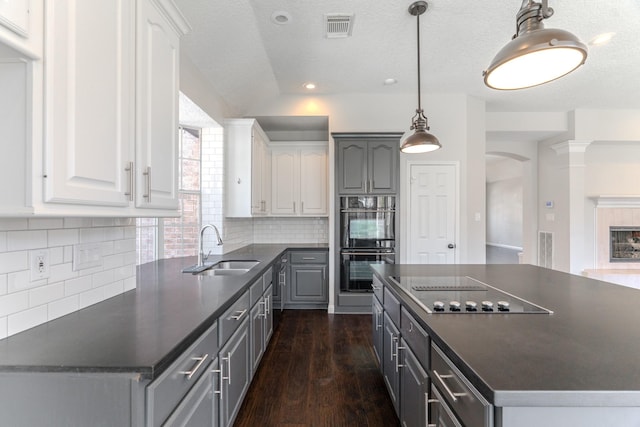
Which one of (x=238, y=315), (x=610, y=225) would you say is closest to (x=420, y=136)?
(x=238, y=315)

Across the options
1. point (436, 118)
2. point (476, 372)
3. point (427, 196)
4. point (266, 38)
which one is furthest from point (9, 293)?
point (436, 118)

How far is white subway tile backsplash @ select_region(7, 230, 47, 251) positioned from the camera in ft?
3.67

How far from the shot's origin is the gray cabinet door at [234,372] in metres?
1.62

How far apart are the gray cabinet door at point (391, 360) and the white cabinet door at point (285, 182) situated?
9.16ft

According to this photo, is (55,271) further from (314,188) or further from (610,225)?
(610,225)

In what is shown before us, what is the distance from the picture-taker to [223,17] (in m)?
2.43

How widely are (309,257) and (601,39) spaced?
12.8 ft

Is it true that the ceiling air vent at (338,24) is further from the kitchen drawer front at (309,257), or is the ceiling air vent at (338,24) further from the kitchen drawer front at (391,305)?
the kitchen drawer front at (309,257)

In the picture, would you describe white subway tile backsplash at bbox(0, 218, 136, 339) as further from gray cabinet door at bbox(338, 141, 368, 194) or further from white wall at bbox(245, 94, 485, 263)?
white wall at bbox(245, 94, 485, 263)

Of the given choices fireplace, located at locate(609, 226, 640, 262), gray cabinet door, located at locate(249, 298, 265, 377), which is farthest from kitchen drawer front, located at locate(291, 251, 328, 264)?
fireplace, located at locate(609, 226, 640, 262)

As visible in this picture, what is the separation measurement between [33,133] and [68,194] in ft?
0.64

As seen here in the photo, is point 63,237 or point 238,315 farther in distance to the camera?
point 238,315

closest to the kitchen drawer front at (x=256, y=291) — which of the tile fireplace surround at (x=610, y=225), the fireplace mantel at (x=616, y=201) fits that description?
the tile fireplace surround at (x=610, y=225)

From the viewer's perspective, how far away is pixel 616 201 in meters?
5.23
